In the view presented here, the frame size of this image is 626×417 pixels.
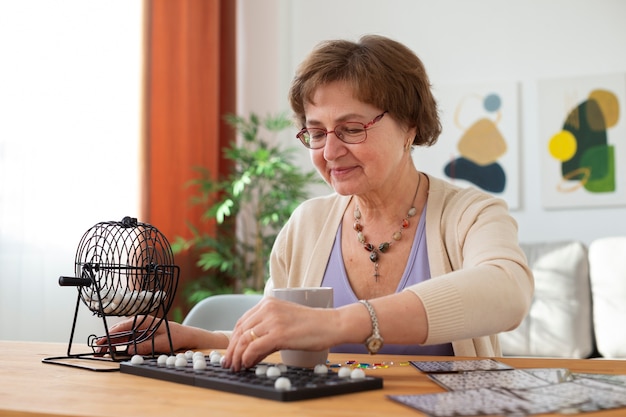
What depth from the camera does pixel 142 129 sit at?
407 cm

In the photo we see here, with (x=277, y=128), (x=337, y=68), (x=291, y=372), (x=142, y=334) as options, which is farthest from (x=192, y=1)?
(x=291, y=372)

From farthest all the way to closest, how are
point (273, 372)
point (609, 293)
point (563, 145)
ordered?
1. point (563, 145)
2. point (609, 293)
3. point (273, 372)

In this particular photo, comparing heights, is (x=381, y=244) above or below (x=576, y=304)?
above

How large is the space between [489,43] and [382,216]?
3.08 metres

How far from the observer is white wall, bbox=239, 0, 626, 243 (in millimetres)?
4480

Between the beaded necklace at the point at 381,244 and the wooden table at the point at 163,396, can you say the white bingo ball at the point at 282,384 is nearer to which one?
the wooden table at the point at 163,396

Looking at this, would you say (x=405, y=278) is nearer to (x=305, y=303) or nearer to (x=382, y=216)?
(x=382, y=216)

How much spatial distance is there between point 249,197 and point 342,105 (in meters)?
2.77

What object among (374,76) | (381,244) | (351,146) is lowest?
(381,244)

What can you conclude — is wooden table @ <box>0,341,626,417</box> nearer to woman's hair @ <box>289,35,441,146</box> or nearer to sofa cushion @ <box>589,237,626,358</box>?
woman's hair @ <box>289,35,441,146</box>

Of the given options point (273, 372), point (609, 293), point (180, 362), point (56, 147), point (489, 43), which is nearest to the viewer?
point (273, 372)

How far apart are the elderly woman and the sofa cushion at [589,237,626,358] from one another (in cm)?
224

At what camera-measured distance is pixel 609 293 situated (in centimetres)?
394

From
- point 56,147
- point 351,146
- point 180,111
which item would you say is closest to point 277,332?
point 351,146
